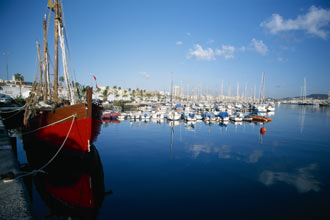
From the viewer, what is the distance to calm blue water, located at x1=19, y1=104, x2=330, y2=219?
928 cm

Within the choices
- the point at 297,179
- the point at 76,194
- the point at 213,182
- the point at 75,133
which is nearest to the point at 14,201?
the point at 76,194

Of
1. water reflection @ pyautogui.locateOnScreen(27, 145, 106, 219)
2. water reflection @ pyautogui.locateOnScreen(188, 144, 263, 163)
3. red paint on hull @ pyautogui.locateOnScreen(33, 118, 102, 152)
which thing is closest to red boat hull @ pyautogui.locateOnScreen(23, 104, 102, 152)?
red paint on hull @ pyautogui.locateOnScreen(33, 118, 102, 152)

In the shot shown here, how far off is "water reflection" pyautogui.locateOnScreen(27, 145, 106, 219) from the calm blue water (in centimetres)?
52

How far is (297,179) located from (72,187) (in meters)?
16.5

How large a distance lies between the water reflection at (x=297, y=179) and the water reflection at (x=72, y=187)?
11.9 meters

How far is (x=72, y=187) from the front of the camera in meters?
11.5

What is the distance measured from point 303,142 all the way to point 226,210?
967 inches

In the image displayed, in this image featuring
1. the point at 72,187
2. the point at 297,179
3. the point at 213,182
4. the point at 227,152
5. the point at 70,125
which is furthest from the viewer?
the point at 227,152

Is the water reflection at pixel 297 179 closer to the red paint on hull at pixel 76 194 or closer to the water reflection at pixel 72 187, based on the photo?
the water reflection at pixel 72 187

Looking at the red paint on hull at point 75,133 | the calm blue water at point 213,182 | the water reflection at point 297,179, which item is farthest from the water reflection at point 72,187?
the water reflection at point 297,179

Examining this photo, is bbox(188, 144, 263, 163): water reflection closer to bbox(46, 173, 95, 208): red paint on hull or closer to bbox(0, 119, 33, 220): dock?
bbox(46, 173, 95, 208): red paint on hull

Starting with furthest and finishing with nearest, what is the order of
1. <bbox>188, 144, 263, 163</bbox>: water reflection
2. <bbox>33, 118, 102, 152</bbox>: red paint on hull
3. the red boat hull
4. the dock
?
<bbox>188, 144, 263, 163</bbox>: water reflection < <bbox>33, 118, 102, 152</bbox>: red paint on hull < the red boat hull < the dock

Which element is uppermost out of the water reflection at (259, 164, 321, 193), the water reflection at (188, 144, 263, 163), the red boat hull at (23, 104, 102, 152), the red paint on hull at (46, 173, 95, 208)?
the red boat hull at (23, 104, 102, 152)

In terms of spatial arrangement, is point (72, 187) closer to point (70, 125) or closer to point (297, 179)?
point (70, 125)
